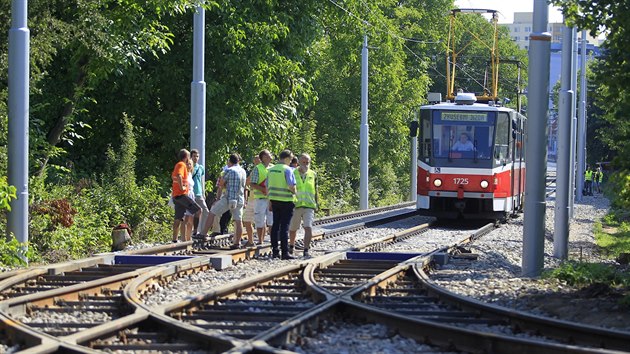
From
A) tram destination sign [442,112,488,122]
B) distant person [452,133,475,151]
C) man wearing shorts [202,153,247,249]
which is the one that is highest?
tram destination sign [442,112,488,122]

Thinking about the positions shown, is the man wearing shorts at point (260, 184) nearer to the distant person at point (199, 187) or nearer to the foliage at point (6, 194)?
the distant person at point (199, 187)

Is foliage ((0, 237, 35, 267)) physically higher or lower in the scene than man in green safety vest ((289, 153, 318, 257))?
lower

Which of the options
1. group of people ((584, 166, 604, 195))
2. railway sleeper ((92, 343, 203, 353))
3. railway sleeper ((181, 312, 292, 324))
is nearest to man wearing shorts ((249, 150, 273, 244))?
railway sleeper ((181, 312, 292, 324))

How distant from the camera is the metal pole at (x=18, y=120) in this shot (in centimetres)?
1570

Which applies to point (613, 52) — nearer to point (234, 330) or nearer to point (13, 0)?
point (234, 330)

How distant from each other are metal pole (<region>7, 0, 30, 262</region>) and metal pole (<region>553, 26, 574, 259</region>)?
8.61 meters

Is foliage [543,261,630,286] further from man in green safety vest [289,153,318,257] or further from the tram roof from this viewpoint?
the tram roof

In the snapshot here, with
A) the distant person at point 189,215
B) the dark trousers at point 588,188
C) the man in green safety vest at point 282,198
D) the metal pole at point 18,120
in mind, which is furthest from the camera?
the dark trousers at point 588,188

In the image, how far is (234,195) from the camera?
61.1 feet

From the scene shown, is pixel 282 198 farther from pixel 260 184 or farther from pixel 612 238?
pixel 612 238

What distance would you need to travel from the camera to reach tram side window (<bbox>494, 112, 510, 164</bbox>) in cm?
2762

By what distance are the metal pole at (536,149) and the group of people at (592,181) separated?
51826mm

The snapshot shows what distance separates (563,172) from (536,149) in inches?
164

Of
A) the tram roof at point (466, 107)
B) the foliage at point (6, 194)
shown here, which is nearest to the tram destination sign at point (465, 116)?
the tram roof at point (466, 107)
